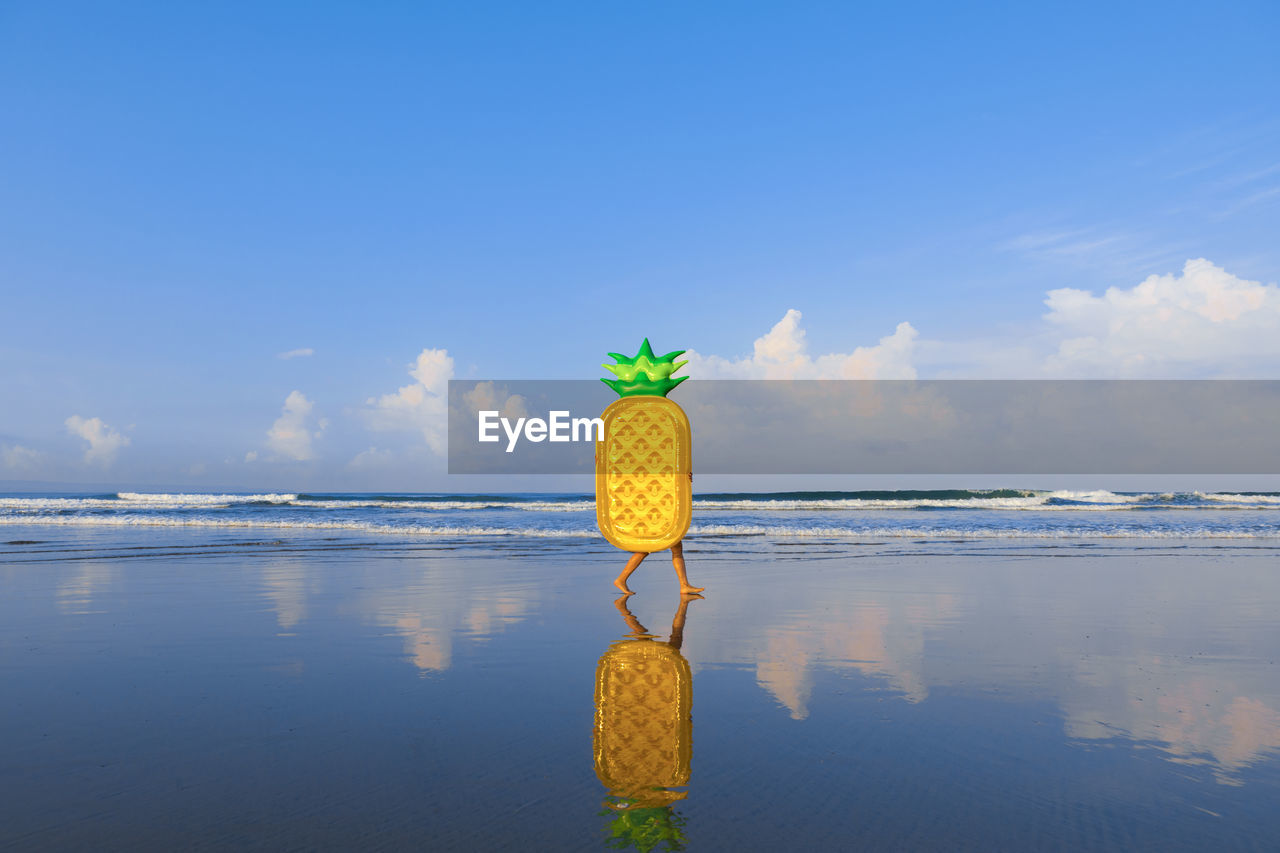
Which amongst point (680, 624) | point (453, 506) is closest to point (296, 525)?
point (453, 506)

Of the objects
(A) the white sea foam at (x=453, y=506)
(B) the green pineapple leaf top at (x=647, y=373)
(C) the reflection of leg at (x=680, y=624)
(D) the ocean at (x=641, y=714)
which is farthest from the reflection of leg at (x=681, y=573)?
(A) the white sea foam at (x=453, y=506)

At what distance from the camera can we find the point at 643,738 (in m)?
3.62

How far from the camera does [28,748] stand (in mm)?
3465

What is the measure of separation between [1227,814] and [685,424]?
239 inches

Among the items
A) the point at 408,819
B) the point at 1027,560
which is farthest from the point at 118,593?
the point at 1027,560

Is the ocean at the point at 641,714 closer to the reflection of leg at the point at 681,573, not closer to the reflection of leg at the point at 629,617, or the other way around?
the reflection of leg at the point at 629,617

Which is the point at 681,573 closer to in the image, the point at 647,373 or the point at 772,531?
the point at 647,373

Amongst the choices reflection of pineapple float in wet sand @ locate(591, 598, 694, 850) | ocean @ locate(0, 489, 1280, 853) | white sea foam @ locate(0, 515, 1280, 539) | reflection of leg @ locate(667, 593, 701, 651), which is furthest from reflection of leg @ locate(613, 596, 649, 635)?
white sea foam @ locate(0, 515, 1280, 539)

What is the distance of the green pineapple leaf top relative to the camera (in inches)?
334

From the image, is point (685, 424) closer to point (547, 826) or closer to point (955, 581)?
point (955, 581)

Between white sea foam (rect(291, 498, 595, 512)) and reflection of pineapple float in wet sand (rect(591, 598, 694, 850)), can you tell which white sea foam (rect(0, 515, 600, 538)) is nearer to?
white sea foam (rect(291, 498, 595, 512))

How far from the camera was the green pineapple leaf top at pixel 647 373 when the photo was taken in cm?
848

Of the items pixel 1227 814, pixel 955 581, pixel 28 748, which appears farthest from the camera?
pixel 955 581

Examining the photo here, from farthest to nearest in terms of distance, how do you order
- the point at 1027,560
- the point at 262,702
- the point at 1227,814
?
the point at 1027,560
the point at 262,702
the point at 1227,814
